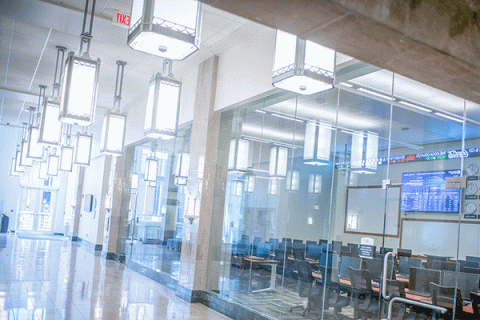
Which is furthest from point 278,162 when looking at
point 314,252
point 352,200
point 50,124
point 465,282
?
point 50,124

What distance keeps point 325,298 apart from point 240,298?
1860 millimetres

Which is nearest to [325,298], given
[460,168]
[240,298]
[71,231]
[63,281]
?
[240,298]

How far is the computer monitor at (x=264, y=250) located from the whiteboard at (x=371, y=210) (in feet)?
A: 5.47

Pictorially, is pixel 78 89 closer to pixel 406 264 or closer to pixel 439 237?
pixel 406 264

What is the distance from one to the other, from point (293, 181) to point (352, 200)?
1228 millimetres

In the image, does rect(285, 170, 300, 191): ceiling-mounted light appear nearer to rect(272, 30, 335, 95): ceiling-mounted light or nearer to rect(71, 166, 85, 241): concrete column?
rect(272, 30, 335, 95): ceiling-mounted light

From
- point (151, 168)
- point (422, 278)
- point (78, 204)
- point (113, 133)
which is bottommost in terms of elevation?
point (78, 204)

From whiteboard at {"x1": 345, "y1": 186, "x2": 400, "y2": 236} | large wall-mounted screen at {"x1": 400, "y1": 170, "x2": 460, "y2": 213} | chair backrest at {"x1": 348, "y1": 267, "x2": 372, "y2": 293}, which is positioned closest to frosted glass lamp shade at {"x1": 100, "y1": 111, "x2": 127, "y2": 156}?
whiteboard at {"x1": 345, "y1": 186, "x2": 400, "y2": 236}

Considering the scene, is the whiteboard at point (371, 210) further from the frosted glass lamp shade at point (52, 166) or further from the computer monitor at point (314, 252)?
the frosted glass lamp shade at point (52, 166)

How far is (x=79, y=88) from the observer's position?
16.0ft

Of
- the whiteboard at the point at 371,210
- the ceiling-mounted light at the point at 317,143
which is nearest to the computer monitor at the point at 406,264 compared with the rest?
the whiteboard at the point at 371,210

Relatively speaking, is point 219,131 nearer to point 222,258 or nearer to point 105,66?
point 222,258

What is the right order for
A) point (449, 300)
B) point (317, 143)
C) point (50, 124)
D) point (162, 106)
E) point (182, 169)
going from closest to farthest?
point (449, 300) → point (162, 106) → point (317, 143) → point (50, 124) → point (182, 169)

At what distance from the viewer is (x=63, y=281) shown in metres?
8.20
